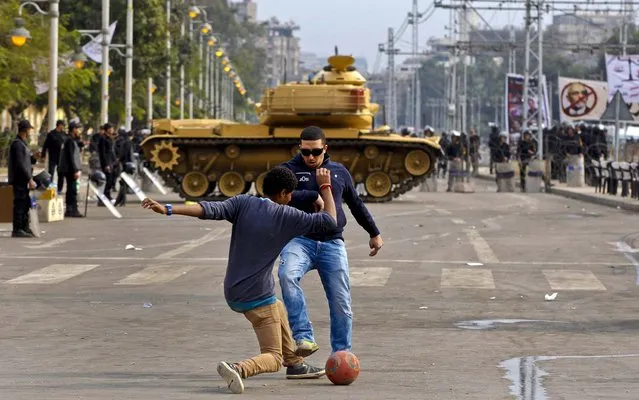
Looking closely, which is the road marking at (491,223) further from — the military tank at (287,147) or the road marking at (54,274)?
the road marking at (54,274)

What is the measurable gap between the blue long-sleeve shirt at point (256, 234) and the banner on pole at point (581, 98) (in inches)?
1778

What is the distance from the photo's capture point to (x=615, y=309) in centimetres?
1672

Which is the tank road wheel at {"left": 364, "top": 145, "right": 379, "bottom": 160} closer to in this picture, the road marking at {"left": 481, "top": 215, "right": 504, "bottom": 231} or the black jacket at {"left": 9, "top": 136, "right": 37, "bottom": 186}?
the road marking at {"left": 481, "top": 215, "right": 504, "bottom": 231}

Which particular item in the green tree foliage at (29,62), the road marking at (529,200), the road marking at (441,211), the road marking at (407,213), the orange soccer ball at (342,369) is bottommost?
the road marking at (529,200)

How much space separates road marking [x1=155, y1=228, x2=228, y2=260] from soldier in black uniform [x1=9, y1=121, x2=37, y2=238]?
2472mm

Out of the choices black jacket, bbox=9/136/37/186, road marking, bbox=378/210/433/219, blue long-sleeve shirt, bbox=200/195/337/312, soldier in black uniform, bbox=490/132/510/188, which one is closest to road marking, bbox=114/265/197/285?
black jacket, bbox=9/136/37/186

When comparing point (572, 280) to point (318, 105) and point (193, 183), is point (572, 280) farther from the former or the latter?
point (193, 183)

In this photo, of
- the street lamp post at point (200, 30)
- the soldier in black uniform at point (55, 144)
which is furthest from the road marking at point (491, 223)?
the street lamp post at point (200, 30)

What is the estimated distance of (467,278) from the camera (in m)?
20.0

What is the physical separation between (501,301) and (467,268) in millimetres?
4004

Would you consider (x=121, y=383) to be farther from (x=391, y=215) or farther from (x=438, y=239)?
(x=391, y=215)

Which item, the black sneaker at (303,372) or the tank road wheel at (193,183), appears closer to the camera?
the black sneaker at (303,372)

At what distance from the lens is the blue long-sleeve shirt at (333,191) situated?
37.7 ft

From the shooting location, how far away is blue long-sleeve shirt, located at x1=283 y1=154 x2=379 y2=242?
452 inches
